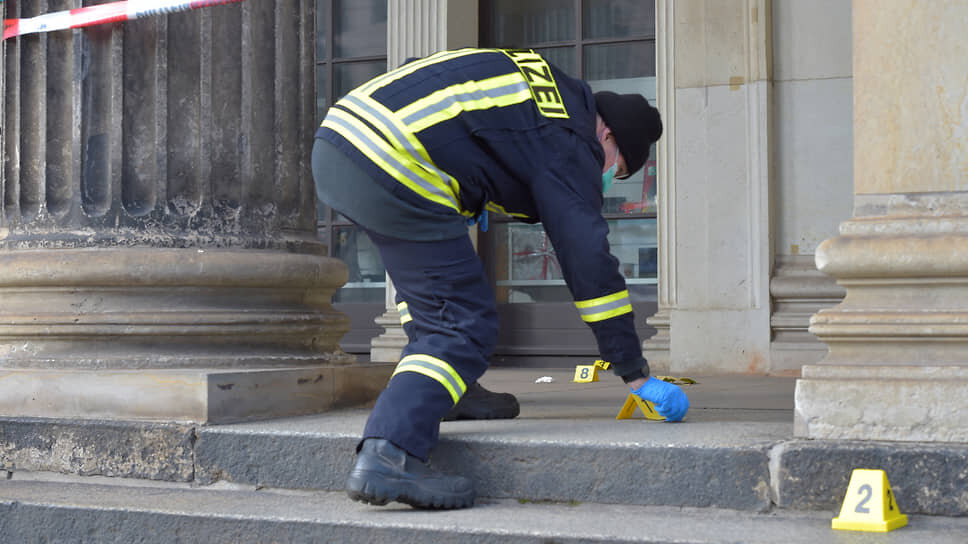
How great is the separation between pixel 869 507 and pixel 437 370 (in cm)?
120

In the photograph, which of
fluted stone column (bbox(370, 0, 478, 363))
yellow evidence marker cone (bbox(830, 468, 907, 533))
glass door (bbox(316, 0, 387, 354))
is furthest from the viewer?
glass door (bbox(316, 0, 387, 354))

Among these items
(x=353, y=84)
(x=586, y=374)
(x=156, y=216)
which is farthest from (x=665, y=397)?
(x=353, y=84)

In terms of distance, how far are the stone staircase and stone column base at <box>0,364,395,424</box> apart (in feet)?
0.25

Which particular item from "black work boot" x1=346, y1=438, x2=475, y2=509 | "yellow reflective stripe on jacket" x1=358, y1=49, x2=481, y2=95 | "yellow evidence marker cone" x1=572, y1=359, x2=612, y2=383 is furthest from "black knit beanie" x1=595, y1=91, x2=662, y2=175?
"yellow evidence marker cone" x1=572, y1=359, x2=612, y2=383

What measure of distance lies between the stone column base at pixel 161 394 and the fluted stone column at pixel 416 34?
423 centimetres

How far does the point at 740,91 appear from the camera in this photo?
7258mm

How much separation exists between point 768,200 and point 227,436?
435 cm

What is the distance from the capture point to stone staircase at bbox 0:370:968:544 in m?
2.95

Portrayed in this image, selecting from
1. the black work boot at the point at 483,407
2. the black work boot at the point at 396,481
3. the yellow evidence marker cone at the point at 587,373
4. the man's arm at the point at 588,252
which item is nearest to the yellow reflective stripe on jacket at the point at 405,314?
the black work boot at the point at 483,407

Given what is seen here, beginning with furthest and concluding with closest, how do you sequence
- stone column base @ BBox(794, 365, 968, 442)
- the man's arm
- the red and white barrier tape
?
the red and white barrier tape < the man's arm < stone column base @ BBox(794, 365, 968, 442)

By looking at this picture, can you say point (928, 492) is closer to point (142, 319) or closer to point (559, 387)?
point (142, 319)

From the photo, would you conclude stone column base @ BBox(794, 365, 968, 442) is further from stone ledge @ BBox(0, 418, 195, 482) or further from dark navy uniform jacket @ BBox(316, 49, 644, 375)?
stone ledge @ BBox(0, 418, 195, 482)

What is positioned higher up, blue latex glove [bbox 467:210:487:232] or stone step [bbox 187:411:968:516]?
blue latex glove [bbox 467:210:487:232]

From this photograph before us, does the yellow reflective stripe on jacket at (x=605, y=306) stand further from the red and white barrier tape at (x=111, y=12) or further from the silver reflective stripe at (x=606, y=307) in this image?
the red and white barrier tape at (x=111, y=12)
